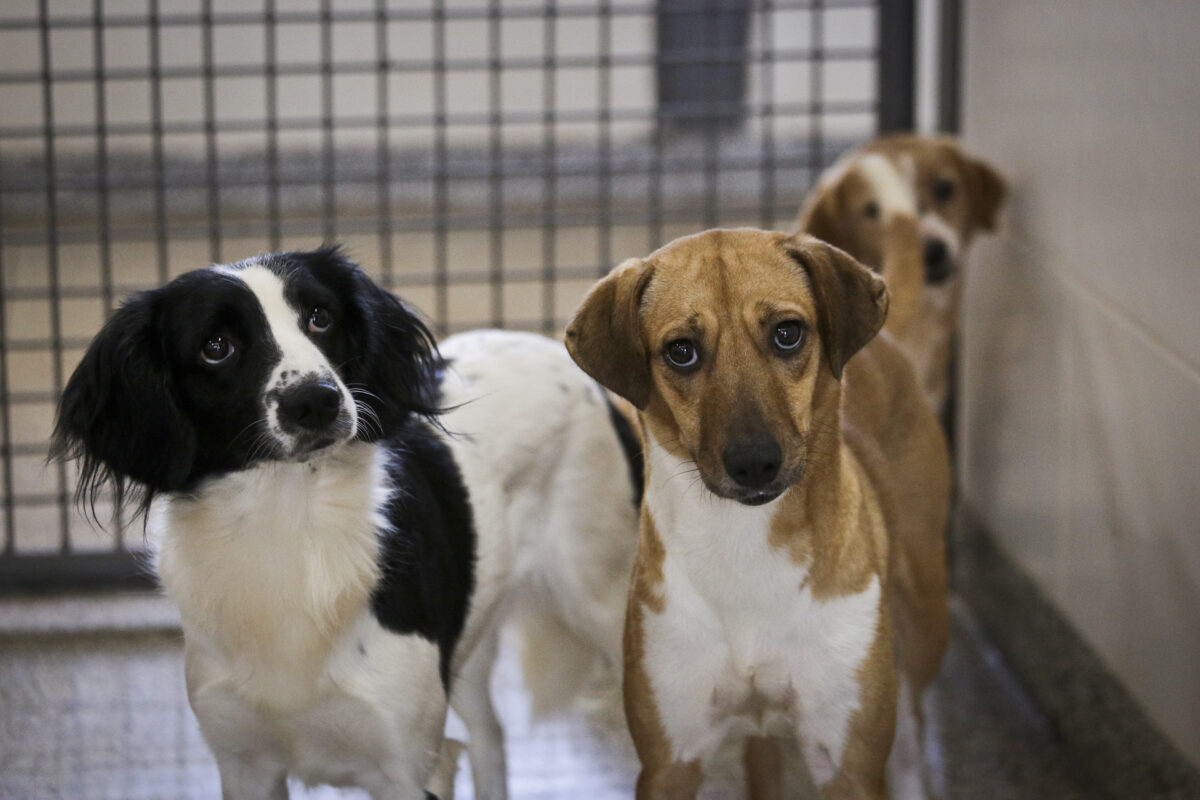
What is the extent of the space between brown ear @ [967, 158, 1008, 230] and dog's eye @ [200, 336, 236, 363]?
5.81ft

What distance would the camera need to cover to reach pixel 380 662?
1.84 metres

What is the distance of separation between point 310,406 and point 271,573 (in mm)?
278

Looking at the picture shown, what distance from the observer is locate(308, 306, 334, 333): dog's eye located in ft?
5.91

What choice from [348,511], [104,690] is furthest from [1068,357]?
[104,690]

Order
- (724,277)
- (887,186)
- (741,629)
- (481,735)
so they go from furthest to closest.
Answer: (887,186)
(481,735)
(741,629)
(724,277)

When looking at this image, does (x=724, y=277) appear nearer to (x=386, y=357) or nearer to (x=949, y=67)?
(x=386, y=357)

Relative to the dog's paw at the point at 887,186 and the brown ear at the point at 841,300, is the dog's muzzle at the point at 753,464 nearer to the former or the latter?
the brown ear at the point at 841,300

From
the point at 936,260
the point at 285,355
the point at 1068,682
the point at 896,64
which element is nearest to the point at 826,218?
the point at 936,260

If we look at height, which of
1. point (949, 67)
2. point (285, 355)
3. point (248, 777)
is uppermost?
point (949, 67)

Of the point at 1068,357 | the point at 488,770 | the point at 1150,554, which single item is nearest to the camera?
the point at 1150,554

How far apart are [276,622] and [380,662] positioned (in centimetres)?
14

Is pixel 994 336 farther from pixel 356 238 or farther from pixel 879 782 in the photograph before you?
pixel 356 238

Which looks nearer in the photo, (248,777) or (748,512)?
(748,512)

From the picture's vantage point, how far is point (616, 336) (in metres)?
1.73
